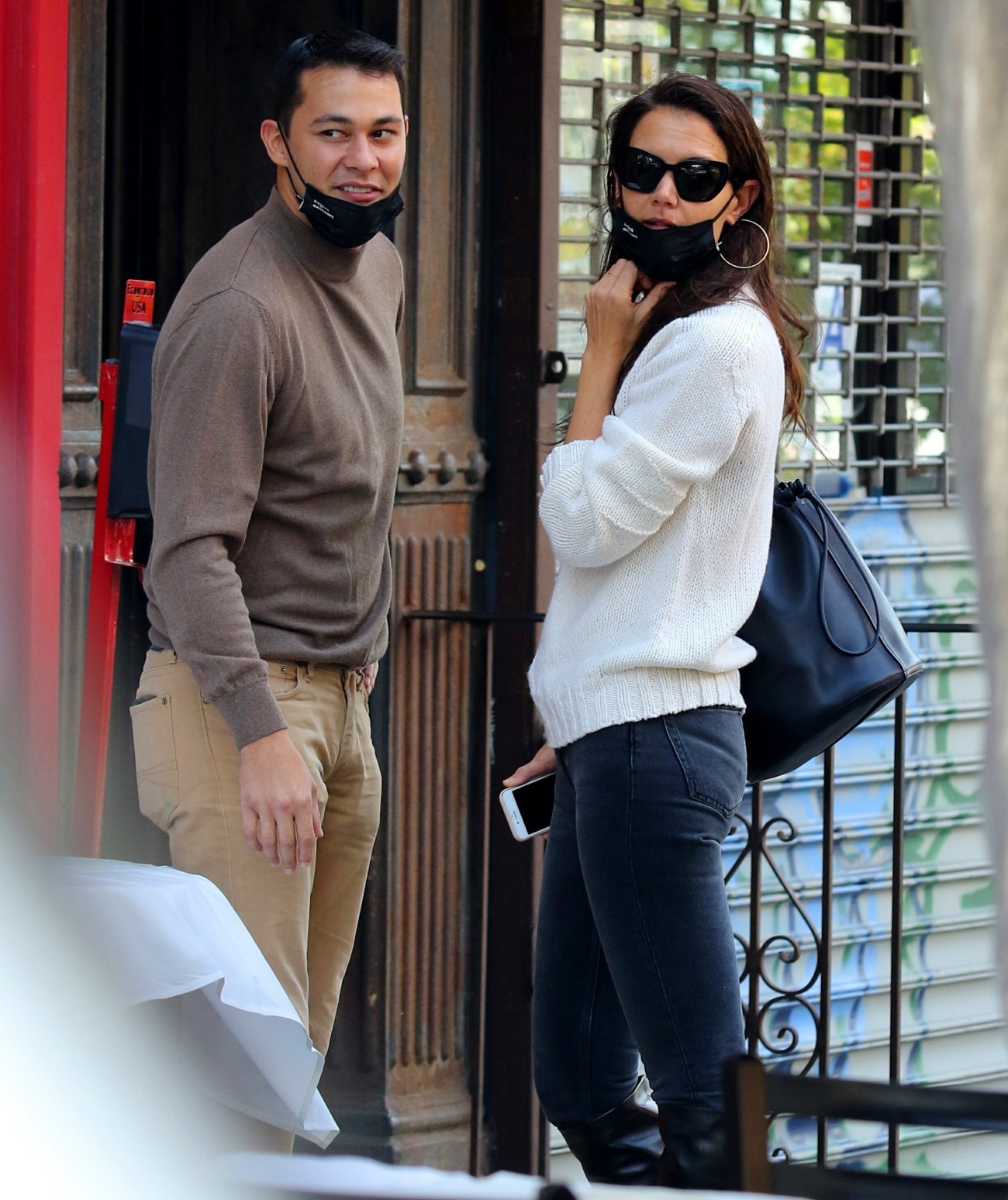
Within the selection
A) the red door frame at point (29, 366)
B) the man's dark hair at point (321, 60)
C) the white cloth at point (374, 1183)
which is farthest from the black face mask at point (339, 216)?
the white cloth at point (374, 1183)

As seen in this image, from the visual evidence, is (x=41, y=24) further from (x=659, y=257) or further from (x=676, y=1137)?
(x=676, y=1137)

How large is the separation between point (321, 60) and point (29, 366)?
786mm

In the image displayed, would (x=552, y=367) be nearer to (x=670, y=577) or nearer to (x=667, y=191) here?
(x=667, y=191)

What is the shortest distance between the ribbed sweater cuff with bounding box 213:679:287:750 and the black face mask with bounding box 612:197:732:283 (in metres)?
0.82

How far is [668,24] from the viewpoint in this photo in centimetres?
402

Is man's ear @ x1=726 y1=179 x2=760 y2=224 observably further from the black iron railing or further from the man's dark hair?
the black iron railing

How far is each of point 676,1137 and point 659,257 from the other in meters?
1.24

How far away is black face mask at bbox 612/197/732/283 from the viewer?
2311 millimetres

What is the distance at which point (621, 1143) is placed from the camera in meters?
2.43

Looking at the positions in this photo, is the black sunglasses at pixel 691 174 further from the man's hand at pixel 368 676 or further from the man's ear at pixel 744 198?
the man's hand at pixel 368 676

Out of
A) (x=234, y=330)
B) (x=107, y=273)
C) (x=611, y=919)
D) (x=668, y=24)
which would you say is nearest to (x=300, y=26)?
(x=107, y=273)

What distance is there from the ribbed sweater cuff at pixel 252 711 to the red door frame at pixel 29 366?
25 centimetres

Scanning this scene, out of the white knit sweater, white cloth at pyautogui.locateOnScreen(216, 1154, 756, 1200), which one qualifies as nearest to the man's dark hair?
the white knit sweater

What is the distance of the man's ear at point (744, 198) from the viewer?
2.35m
